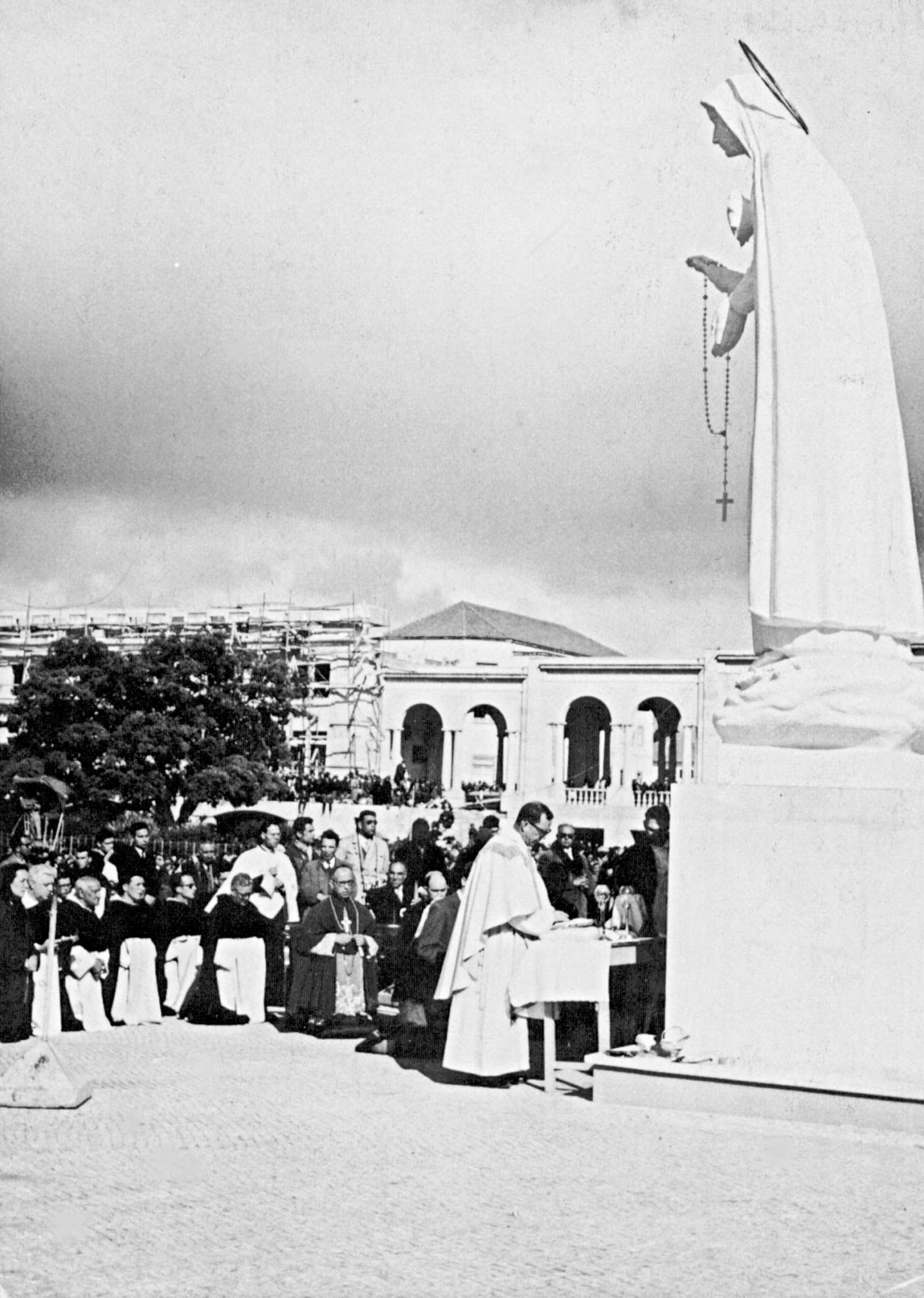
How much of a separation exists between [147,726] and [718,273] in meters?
34.4

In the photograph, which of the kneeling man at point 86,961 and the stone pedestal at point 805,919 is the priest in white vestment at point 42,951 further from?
the stone pedestal at point 805,919

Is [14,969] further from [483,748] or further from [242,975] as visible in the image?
[483,748]

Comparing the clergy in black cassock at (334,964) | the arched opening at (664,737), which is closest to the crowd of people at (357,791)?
the arched opening at (664,737)

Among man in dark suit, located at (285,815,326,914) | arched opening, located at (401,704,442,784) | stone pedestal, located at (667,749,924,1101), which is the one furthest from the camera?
arched opening, located at (401,704,442,784)

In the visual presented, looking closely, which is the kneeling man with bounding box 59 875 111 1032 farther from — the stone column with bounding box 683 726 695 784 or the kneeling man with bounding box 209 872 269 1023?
the stone column with bounding box 683 726 695 784

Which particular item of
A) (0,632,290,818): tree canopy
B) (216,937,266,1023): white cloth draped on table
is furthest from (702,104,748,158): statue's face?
(0,632,290,818): tree canopy

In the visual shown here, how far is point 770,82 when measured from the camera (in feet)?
28.3

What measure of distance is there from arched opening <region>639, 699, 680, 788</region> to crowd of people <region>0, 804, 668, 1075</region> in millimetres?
50927

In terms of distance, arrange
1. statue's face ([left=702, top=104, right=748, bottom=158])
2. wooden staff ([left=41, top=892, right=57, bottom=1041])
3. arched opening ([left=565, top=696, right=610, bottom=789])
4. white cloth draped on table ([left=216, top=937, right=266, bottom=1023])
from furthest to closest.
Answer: arched opening ([left=565, top=696, right=610, bottom=789])
white cloth draped on table ([left=216, top=937, right=266, bottom=1023])
wooden staff ([left=41, top=892, right=57, bottom=1041])
statue's face ([left=702, top=104, right=748, bottom=158])

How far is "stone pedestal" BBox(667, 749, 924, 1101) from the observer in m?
7.22

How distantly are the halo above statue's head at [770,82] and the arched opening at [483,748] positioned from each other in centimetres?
5473

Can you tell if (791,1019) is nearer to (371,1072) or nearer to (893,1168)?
(893,1168)

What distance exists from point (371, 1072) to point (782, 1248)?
13.9 feet

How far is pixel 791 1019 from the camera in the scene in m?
7.36
